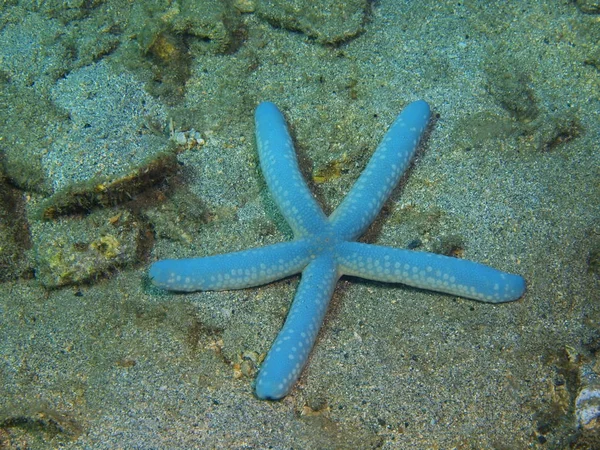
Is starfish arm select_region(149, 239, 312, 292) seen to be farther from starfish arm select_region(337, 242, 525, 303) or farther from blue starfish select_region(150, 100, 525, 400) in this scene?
starfish arm select_region(337, 242, 525, 303)

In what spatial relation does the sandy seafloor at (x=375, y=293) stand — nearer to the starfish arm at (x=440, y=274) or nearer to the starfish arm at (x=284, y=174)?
the starfish arm at (x=440, y=274)

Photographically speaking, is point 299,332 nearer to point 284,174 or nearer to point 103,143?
point 284,174

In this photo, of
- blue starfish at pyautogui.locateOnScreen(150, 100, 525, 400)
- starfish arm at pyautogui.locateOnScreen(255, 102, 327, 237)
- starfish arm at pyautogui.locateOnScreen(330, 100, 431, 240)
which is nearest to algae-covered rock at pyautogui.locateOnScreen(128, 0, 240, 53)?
starfish arm at pyautogui.locateOnScreen(255, 102, 327, 237)

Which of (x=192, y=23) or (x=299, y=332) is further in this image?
(x=192, y=23)

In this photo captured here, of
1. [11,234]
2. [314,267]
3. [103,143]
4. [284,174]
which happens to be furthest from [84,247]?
[314,267]

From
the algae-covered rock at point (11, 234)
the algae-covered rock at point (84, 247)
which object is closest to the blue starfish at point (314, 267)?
the algae-covered rock at point (84, 247)

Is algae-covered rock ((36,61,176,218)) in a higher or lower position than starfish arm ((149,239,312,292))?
higher

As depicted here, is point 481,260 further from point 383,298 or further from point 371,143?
point 371,143
